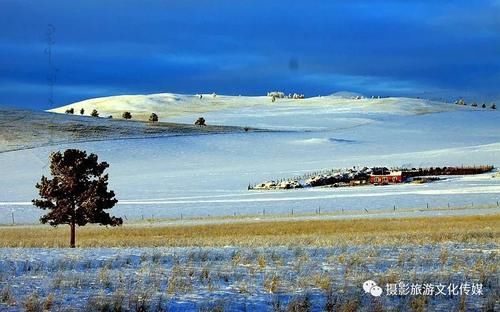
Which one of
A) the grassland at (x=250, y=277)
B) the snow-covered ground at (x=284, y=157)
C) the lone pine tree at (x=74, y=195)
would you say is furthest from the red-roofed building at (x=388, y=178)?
the grassland at (x=250, y=277)

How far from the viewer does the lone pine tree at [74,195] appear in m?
28.5

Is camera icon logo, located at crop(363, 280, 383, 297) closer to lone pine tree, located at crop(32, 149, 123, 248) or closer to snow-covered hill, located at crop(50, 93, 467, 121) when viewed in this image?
lone pine tree, located at crop(32, 149, 123, 248)

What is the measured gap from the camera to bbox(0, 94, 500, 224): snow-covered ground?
46188mm

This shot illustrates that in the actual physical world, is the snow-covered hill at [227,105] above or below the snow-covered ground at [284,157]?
above

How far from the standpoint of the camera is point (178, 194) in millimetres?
53719

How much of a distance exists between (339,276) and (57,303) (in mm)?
3952

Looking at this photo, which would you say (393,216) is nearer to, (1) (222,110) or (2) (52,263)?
(2) (52,263)

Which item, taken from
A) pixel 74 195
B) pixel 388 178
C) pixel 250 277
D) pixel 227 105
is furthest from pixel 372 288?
pixel 227 105

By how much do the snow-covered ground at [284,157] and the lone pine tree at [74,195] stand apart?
546 inches

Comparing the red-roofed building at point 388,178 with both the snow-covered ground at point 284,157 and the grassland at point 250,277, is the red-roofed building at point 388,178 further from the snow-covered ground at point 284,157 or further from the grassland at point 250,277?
the grassland at point 250,277

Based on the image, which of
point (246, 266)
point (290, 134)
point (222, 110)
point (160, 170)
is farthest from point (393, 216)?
point (222, 110)

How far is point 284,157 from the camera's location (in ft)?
250

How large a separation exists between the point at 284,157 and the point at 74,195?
158 ft

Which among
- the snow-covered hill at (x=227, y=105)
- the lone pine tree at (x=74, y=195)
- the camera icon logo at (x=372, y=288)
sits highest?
the snow-covered hill at (x=227, y=105)
